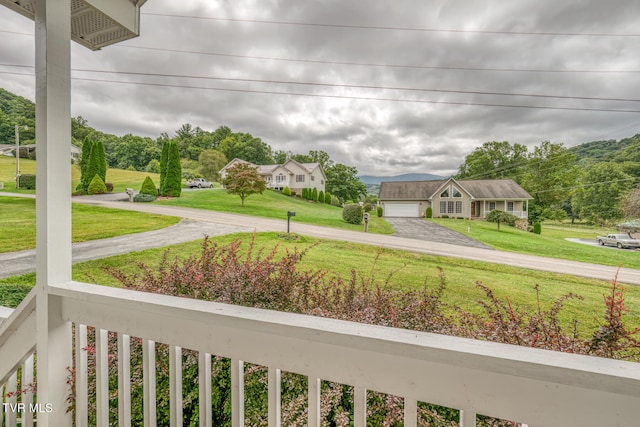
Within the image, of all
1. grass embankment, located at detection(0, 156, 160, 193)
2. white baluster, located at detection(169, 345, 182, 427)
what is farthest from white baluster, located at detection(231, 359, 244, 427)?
grass embankment, located at detection(0, 156, 160, 193)

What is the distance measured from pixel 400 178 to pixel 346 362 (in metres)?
1.21

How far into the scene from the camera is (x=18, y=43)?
5.93 ft

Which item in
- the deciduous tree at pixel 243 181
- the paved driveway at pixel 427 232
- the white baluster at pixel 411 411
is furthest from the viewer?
the deciduous tree at pixel 243 181

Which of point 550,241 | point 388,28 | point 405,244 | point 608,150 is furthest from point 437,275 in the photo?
point 388,28

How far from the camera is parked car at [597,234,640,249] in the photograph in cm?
119

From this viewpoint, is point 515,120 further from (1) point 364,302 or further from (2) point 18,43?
(2) point 18,43

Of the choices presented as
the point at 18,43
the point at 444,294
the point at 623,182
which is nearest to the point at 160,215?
the point at 18,43

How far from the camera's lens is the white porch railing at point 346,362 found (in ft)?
1.76

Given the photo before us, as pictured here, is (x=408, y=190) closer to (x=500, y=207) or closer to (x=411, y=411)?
(x=500, y=207)

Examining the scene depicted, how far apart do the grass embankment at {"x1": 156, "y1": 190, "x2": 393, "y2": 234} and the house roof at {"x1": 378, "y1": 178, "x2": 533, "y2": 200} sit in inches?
6.9

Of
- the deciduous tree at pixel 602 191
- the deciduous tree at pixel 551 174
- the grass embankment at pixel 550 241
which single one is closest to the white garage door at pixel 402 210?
the grass embankment at pixel 550 241

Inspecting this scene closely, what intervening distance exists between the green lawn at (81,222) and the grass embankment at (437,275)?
0.57 ft

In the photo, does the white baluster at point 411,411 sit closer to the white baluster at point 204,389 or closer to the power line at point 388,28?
the white baluster at point 204,389

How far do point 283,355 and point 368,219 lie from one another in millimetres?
1064
